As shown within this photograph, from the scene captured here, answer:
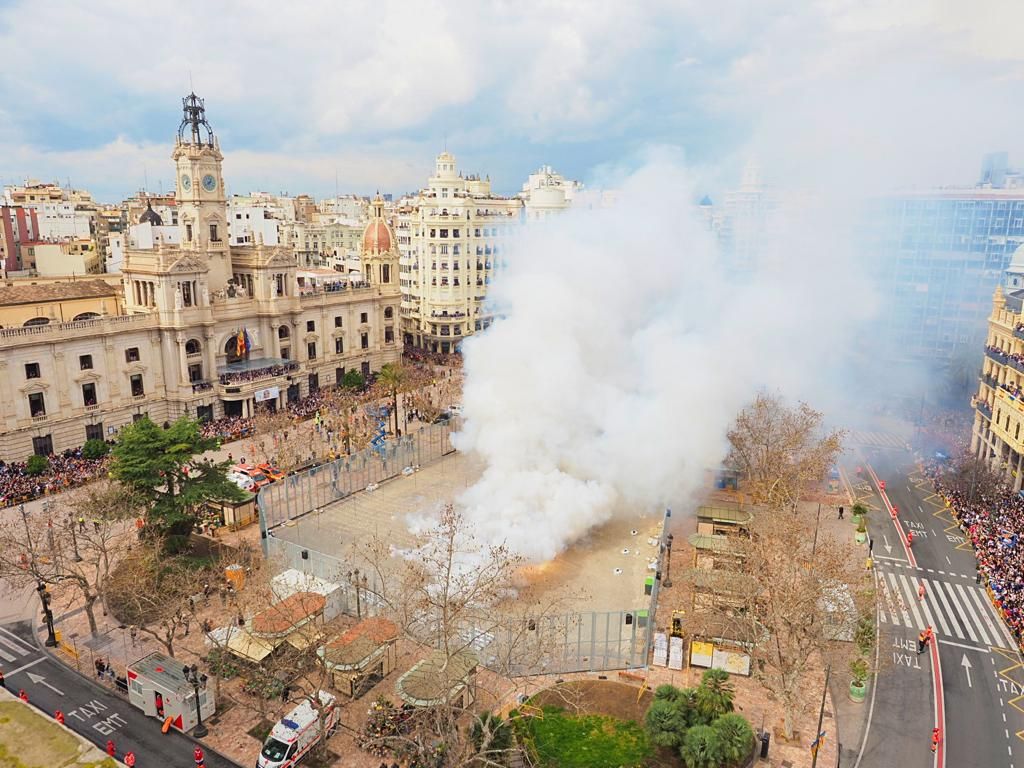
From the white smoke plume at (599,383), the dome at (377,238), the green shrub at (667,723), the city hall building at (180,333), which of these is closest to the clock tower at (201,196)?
the city hall building at (180,333)

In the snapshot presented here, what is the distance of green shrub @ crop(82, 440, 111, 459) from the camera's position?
51.6m

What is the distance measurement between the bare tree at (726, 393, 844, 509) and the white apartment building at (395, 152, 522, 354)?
Result: 1833 inches

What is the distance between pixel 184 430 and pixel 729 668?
90.7 feet

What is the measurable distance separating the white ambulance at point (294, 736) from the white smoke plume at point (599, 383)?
1184 centimetres

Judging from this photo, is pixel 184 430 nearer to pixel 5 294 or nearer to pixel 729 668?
pixel 729 668

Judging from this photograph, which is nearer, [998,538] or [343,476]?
[998,538]

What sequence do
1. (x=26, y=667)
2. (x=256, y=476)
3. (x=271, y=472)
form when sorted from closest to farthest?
(x=26, y=667) → (x=256, y=476) → (x=271, y=472)

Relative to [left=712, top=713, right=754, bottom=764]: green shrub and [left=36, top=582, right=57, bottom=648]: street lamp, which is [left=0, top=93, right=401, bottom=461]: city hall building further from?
[left=712, top=713, right=754, bottom=764]: green shrub

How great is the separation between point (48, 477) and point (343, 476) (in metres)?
19.8

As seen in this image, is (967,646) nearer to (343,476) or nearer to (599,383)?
(599,383)

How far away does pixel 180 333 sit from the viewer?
5791 cm

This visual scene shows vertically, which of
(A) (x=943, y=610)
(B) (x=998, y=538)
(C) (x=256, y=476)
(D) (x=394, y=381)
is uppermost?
(D) (x=394, y=381)

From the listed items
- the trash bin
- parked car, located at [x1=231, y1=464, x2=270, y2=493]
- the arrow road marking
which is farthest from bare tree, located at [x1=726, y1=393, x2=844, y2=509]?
the arrow road marking

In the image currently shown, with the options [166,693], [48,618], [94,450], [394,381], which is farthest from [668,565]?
[94,450]
